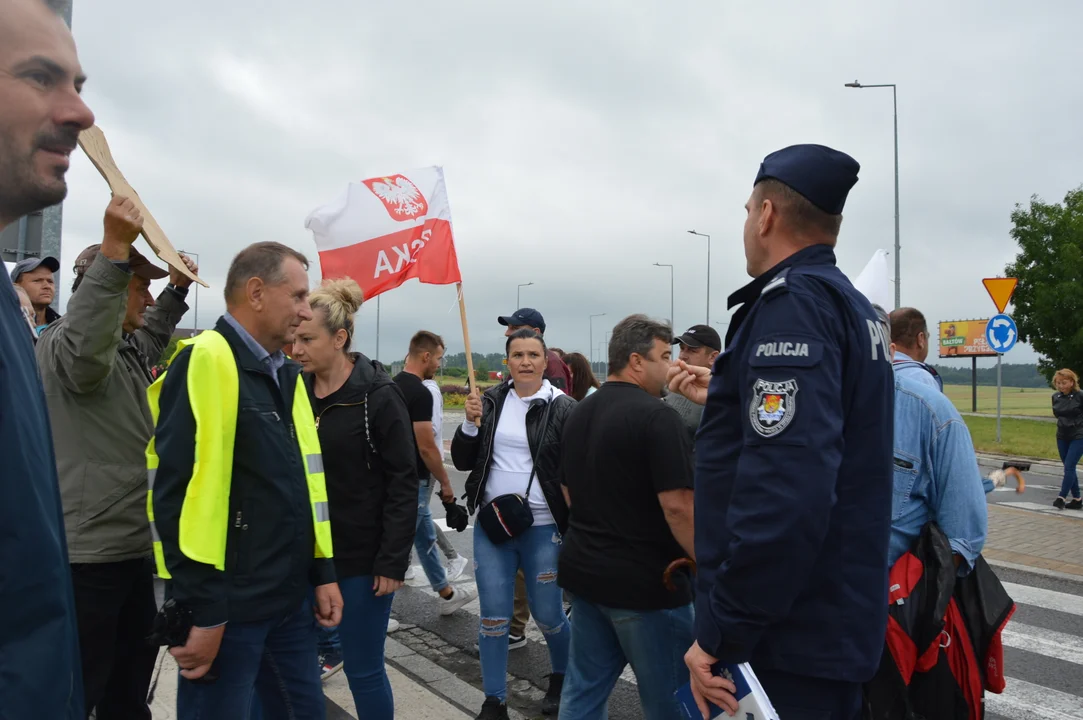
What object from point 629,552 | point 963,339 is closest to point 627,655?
point 629,552

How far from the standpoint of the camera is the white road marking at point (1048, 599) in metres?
6.36

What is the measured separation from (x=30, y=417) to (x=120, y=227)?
178 centimetres

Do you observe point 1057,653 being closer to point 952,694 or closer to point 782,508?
point 952,694

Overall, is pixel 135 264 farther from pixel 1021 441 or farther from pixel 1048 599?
pixel 1021 441

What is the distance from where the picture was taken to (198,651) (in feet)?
7.86

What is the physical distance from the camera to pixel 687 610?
3139 mm

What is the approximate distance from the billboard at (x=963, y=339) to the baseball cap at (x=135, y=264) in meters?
73.1

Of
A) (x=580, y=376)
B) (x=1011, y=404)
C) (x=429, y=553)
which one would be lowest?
(x=1011, y=404)

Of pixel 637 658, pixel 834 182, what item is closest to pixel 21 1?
pixel 834 182

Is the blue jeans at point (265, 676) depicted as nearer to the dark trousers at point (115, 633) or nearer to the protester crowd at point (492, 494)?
the protester crowd at point (492, 494)

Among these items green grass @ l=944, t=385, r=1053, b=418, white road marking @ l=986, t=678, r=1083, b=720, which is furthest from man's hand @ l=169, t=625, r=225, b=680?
green grass @ l=944, t=385, r=1053, b=418

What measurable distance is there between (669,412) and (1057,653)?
4193 millimetres

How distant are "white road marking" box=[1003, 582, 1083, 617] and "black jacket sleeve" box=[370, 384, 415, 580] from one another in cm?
575

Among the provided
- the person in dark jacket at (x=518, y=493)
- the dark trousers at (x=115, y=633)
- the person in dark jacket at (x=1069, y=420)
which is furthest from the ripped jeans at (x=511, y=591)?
the person in dark jacket at (x=1069, y=420)
